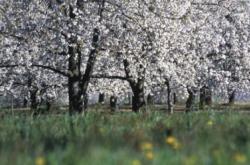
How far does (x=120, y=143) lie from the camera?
695 cm

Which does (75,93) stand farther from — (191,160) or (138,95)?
(191,160)

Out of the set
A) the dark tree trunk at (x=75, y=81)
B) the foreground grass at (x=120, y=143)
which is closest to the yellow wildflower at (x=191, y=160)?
the foreground grass at (x=120, y=143)

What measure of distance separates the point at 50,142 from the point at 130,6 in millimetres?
17353

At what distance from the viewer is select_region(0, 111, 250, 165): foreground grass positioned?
5355 mm

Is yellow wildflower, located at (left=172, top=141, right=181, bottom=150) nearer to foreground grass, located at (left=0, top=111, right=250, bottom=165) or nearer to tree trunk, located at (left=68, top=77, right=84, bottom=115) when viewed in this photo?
foreground grass, located at (left=0, top=111, right=250, bottom=165)

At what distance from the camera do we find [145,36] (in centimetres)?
2577

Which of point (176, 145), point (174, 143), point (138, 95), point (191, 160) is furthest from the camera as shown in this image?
point (138, 95)

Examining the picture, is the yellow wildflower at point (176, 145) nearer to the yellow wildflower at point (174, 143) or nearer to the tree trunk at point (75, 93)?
the yellow wildflower at point (174, 143)

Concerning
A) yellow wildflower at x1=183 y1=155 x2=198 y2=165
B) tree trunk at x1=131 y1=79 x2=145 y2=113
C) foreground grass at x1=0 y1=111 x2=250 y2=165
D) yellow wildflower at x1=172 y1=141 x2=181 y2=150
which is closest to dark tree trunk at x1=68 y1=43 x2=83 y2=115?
A: tree trunk at x1=131 y1=79 x2=145 y2=113

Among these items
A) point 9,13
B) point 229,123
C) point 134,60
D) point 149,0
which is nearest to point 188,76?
point 134,60

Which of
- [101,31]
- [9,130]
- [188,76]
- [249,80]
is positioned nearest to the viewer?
[9,130]

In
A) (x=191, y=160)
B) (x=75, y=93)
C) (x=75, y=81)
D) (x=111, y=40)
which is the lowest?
(x=191, y=160)

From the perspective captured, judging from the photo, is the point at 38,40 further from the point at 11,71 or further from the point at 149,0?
the point at 11,71

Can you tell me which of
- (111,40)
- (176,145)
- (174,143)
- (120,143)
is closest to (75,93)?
(111,40)
